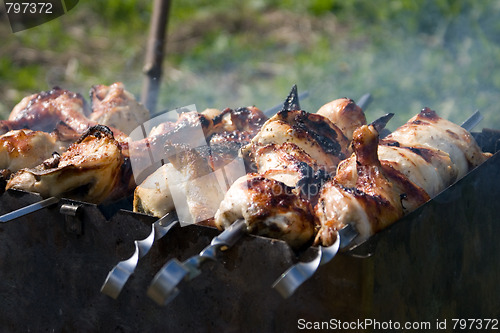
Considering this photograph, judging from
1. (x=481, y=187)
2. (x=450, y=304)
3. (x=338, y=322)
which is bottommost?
(x=450, y=304)

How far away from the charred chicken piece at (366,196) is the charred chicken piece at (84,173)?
898mm

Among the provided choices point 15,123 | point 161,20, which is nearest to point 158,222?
point 15,123

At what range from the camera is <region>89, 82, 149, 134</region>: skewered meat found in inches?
130

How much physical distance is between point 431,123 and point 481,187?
0.43m

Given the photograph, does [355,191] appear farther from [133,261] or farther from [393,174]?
[133,261]

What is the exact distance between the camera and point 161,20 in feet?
15.6

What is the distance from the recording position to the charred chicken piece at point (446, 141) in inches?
103

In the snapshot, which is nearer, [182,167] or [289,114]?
[182,167]

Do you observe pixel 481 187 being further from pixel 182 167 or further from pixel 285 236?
pixel 182 167

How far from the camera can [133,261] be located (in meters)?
1.76

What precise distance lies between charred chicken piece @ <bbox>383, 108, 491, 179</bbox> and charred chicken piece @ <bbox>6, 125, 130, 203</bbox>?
120cm

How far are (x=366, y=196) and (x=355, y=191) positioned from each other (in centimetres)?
4

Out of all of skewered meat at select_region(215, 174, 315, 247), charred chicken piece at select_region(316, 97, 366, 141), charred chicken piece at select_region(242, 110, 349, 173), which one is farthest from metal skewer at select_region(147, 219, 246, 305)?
charred chicken piece at select_region(316, 97, 366, 141)

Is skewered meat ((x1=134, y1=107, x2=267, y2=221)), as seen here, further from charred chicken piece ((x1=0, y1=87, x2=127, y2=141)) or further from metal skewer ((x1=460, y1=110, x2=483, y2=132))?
metal skewer ((x1=460, y1=110, x2=483, y2=132))
